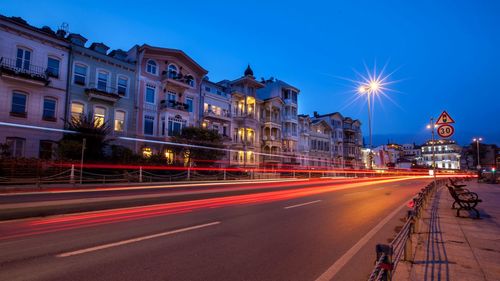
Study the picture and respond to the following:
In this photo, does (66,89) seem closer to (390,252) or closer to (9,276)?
(9,276)

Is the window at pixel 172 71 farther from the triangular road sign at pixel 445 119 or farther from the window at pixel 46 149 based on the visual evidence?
the triangular road sign at pixel 445 119

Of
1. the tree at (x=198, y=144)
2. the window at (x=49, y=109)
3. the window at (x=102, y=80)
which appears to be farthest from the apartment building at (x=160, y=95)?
the window at (x=49, y=109)

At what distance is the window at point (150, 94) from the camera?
33781 mm

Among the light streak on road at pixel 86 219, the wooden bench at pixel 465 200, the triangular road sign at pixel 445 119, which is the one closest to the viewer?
the light streak on road at pixel 86 219

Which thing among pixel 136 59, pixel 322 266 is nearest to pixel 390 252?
pixel 322 266

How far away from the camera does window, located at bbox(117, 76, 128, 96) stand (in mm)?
31311

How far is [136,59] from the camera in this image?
33.3 m

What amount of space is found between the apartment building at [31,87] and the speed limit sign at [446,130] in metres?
24.8

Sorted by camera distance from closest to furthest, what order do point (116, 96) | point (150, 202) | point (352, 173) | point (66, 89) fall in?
point (150, 202) → point (66, 89) → point (116, 96) → point (352, 173)

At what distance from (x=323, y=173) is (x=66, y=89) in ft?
140

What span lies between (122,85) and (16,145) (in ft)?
36.7

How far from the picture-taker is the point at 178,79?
36031 mm

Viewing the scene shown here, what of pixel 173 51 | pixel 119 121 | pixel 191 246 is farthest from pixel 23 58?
pixel 191 246

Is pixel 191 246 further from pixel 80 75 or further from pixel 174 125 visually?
pixel 174 125
